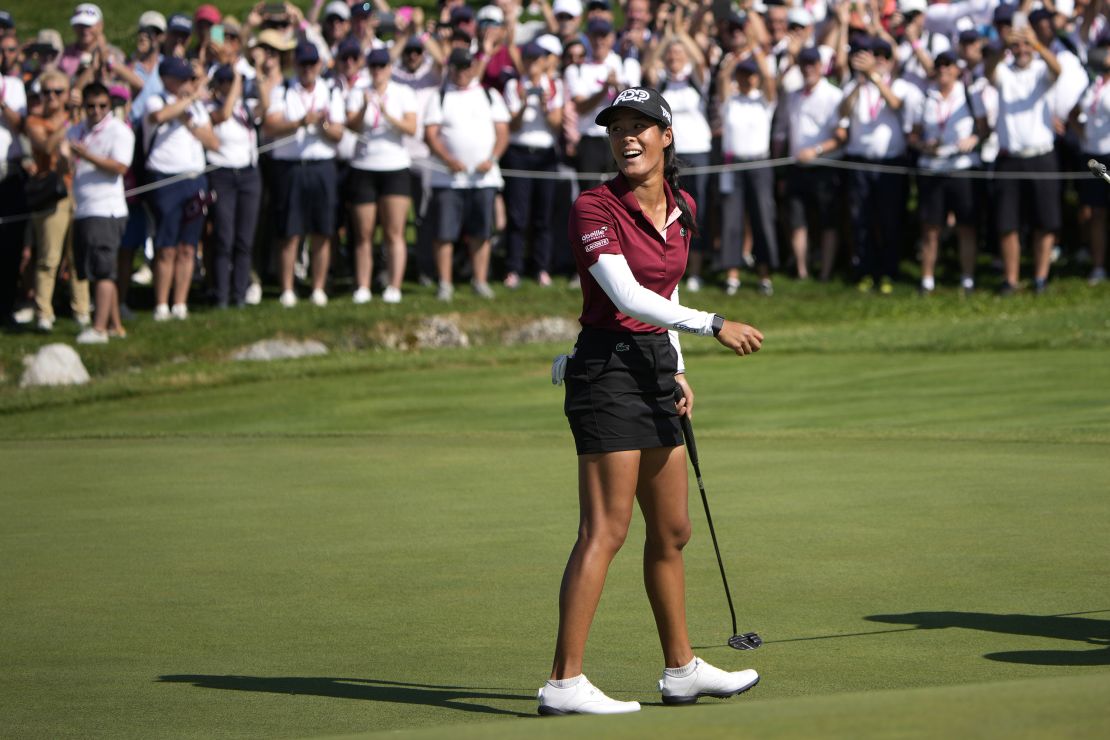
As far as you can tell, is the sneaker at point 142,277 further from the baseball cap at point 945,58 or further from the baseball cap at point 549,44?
the baseball cap at point 945,58

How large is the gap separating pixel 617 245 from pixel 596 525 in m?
0.90

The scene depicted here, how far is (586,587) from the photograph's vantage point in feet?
18.4

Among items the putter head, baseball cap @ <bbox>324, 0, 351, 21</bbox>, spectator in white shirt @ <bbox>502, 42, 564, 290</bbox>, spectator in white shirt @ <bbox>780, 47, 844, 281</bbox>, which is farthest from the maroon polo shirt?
baseball cap @ <bbox>324, 0, 351, 21</bbox>

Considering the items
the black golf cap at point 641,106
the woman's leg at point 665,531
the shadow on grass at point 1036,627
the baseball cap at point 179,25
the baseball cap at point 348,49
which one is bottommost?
the shadow on grass at point 1036,627

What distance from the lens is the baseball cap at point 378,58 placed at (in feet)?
57.7

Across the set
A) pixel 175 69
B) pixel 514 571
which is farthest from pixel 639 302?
pixel 175 69

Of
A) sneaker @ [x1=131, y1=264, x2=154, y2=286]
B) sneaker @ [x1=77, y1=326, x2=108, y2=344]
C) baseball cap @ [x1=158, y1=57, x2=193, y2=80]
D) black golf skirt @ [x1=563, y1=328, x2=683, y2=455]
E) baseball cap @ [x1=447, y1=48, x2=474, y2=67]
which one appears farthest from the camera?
sneaker @ [x1=131, y1=264, x2=154, y2=286]

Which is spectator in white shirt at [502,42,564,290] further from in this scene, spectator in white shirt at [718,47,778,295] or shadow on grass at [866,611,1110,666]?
shadow on grass at [866,611,1110,666]

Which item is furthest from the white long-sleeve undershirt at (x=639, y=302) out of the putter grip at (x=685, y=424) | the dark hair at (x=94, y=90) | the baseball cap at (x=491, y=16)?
the baseball cap at (x=491, y=16)

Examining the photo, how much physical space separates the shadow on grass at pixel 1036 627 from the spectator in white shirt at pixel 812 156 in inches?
511

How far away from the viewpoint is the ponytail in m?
5.83

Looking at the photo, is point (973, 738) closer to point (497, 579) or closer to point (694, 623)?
point (694, 623)

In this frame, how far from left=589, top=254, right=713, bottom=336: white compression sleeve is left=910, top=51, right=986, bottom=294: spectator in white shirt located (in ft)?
44.7

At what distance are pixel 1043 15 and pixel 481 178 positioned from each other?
6237 millimetres
